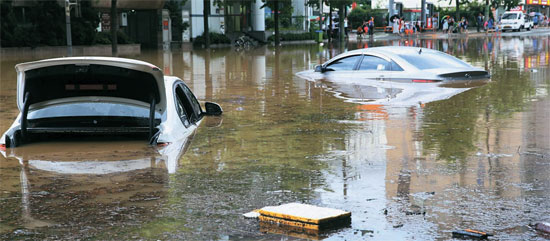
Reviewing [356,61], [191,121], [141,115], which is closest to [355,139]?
[191,121]

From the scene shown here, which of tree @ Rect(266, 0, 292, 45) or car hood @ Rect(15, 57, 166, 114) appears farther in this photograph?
tree @ Rect(266, 0, 292, 45)

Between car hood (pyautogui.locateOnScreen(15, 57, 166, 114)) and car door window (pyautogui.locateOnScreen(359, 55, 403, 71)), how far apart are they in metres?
11.0

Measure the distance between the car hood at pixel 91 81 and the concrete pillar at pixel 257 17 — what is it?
48795 millimetres

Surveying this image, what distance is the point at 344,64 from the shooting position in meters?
20.8

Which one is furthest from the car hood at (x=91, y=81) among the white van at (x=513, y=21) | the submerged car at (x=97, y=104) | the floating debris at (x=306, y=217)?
the white van at (x=513, y=21)

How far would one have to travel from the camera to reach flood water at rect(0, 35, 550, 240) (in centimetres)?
621

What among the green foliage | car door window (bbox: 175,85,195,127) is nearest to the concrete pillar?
the green foliage

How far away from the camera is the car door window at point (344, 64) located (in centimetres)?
2061

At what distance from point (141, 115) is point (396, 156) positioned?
10.1 ft

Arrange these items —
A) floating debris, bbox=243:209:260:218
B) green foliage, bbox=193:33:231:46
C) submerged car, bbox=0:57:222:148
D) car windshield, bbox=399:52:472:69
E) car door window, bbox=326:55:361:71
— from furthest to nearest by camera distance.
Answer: green foliage, bbox=193:33:231:46 < car door window, bbox=326:55:361:71 < car windshield, bbox=399:52:472:69 < submerged car, bbox=0:57:222:148 < floating debris, bbox=243:209:260:218

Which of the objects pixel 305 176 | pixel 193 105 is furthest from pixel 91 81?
pixel 305 176

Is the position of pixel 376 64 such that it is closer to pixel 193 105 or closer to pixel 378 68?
pixel 378 68

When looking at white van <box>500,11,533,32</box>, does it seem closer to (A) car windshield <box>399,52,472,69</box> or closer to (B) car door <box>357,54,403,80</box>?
(A) car windshield <box>399,52,472,69</box>

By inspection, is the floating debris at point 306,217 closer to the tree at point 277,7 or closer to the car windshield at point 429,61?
the car windshield at point 429,61
